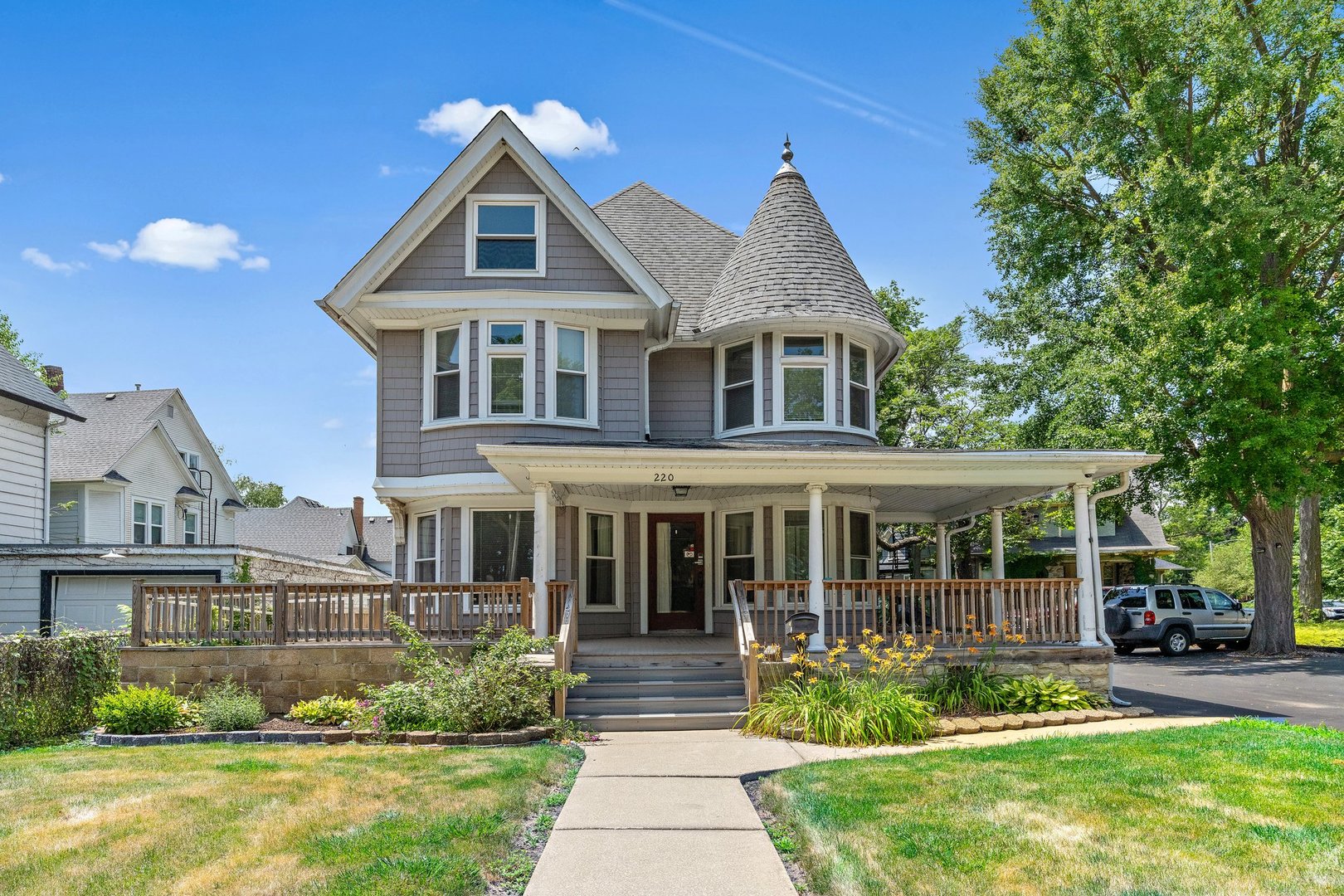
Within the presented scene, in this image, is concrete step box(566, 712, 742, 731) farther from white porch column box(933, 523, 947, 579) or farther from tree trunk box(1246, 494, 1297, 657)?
tree trunk box(1246, 494, 1297, 657)

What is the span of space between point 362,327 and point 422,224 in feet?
6.54

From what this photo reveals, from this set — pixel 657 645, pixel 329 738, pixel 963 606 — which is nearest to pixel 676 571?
pixel 657 645

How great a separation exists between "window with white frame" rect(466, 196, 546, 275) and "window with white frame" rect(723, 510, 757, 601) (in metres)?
5.09

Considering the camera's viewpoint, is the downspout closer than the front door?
Yes

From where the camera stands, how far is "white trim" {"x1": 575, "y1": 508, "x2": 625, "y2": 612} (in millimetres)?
15656

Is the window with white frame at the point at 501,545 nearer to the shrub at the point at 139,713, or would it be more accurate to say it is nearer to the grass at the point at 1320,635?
the shrub at the point at 139,713

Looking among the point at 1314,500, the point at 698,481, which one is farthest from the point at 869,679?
the point at 1314,500

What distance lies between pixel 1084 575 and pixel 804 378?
17.0ft

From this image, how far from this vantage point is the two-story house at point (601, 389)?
48.7ft

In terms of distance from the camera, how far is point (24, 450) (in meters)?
19.7

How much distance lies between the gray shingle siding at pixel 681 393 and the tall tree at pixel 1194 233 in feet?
30.5

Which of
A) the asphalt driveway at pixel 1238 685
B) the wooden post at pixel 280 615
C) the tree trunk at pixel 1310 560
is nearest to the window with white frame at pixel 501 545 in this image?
the wooden post at pixel 280 615

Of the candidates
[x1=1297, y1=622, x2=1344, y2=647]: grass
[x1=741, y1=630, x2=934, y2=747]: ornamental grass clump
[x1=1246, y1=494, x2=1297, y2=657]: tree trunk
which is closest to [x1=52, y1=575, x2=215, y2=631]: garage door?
[x1=741, y1=630, x2=934, y2=747]: ornamental grass clump

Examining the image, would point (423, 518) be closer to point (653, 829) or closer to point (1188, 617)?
point (653, 829)
